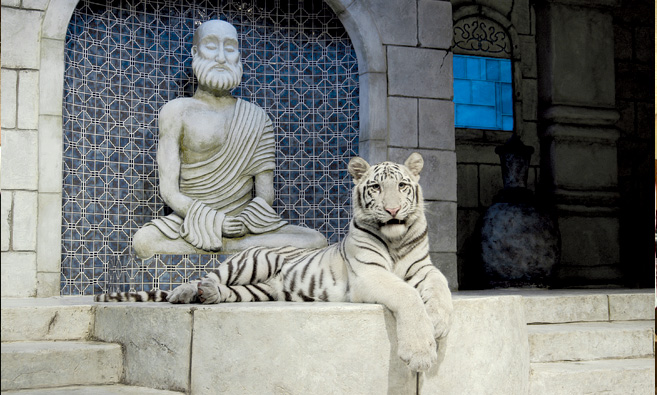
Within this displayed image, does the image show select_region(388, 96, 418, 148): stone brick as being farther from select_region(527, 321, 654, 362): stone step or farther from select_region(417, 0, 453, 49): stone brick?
select_region(527, 321, 654, 362): stone step

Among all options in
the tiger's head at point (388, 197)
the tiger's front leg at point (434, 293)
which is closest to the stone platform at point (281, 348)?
the tiger's front leg at point (434, 293)

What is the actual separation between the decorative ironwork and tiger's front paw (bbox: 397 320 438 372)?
14.9 ft

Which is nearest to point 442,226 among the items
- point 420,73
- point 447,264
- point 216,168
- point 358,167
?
point 447,264

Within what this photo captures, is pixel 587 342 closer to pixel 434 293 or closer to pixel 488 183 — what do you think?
pixel 434 293

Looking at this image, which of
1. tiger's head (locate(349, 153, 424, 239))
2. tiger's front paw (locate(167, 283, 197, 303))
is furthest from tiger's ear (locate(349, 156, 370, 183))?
tiger's front paw (locate(167, 283, 197, 303))

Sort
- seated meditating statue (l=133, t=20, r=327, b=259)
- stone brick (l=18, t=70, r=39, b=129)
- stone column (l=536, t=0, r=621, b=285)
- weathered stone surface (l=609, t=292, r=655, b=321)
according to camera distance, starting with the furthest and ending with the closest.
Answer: stone column (l=536, t=0, r=621, b=285) < seated meditating statue (l=133, t=20, r=327, b=259) < stone brick (l=18, t=70, r=39, b=129) < weathered stone surface (l=609, t=292, r=655, b=321)

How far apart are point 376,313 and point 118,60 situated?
366 centimetres

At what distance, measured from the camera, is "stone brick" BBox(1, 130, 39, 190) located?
4.89 metres

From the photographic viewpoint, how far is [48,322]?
12.2 ft

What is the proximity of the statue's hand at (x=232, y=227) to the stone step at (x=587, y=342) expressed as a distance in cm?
216

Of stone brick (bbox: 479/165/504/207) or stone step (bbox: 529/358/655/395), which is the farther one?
stone brick (bbox: 479/165/504/207)

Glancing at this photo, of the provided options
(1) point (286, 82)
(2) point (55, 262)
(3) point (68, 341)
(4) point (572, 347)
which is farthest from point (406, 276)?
(1) point (286, 82)

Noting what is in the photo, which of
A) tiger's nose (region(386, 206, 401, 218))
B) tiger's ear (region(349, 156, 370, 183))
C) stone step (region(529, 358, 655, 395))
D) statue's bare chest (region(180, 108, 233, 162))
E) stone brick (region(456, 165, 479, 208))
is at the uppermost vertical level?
statue's bare chest (region(180, 108, 233, 162))

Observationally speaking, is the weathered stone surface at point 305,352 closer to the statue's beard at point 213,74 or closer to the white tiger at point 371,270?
the white tiger at point 371,270
